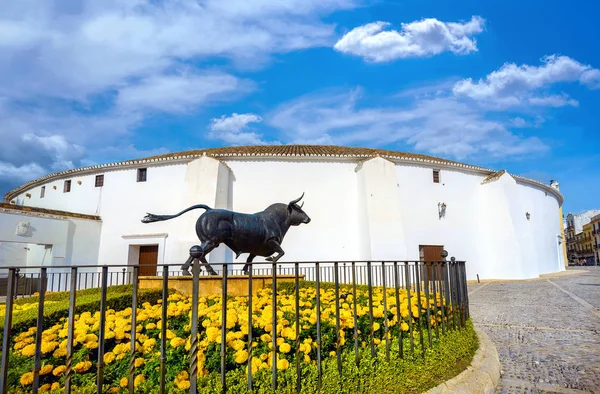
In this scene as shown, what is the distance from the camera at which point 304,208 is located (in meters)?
17.7

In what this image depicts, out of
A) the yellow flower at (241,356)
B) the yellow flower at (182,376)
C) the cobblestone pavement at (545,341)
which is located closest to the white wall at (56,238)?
the yellow flower at (182,376)

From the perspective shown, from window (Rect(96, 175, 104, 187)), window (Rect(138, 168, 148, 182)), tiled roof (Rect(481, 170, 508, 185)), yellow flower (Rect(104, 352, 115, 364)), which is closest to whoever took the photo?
yellow flower (Rect(104, 352, 115, 364))

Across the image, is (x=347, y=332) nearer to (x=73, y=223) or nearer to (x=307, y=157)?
(x=307, y=157)

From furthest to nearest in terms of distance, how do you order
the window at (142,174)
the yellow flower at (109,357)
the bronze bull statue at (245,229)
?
1. the window at (142,174)
2. the bronze bull statue at (245,229)
3. the yellow flower at (109,357)

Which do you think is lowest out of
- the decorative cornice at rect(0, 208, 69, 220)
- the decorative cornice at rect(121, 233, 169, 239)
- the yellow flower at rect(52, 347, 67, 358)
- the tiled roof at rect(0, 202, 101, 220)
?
the yellow flower at rect(52, 347, 67, 358)

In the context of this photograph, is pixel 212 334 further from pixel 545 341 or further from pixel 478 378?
pixel 545 341

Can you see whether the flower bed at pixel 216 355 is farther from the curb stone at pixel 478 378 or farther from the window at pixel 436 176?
the window at pixel 436 176

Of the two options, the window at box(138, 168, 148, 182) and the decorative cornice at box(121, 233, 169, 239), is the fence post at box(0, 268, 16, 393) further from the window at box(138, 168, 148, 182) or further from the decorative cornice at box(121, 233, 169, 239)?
the window at box(138, 168, 148, 182)

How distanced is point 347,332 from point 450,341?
1.33m

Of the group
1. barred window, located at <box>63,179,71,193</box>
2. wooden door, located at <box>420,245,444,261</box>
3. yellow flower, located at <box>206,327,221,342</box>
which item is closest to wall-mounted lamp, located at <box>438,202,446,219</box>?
wooden door, located at <box>420,245,444,261</box>

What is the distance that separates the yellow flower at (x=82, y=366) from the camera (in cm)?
285

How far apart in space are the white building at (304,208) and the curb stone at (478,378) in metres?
11.9

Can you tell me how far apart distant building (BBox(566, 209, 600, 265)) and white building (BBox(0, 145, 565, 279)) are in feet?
175

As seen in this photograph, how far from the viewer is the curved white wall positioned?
55.5 ft
